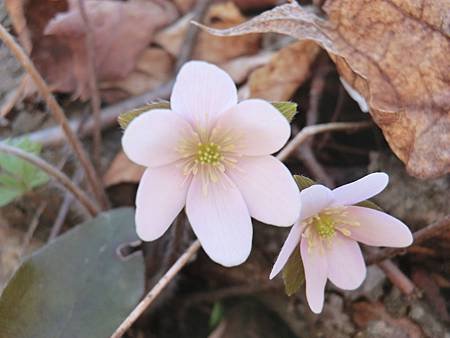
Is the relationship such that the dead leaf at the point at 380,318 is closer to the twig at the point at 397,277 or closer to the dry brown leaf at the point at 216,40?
the twig at the point at 397,277

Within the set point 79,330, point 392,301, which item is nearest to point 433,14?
point 392,301

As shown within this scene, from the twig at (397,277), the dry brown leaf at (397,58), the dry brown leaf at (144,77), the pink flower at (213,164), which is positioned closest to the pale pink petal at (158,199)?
the pink flower at (213,164)

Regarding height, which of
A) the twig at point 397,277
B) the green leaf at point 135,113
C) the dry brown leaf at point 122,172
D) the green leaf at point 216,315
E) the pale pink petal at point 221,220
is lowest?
the green leaf at point 216,315

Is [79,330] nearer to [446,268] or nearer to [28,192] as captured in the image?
[28,192]

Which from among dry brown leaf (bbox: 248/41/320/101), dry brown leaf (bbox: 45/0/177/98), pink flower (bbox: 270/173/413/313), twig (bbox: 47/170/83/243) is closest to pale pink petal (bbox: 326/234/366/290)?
pink flower (bbox: 270/173/413/313)

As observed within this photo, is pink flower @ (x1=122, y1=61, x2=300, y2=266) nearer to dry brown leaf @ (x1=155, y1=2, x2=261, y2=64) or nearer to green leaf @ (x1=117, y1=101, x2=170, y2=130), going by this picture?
green leaf @ (x1=117, y1=101, x2=170, y2=130)
